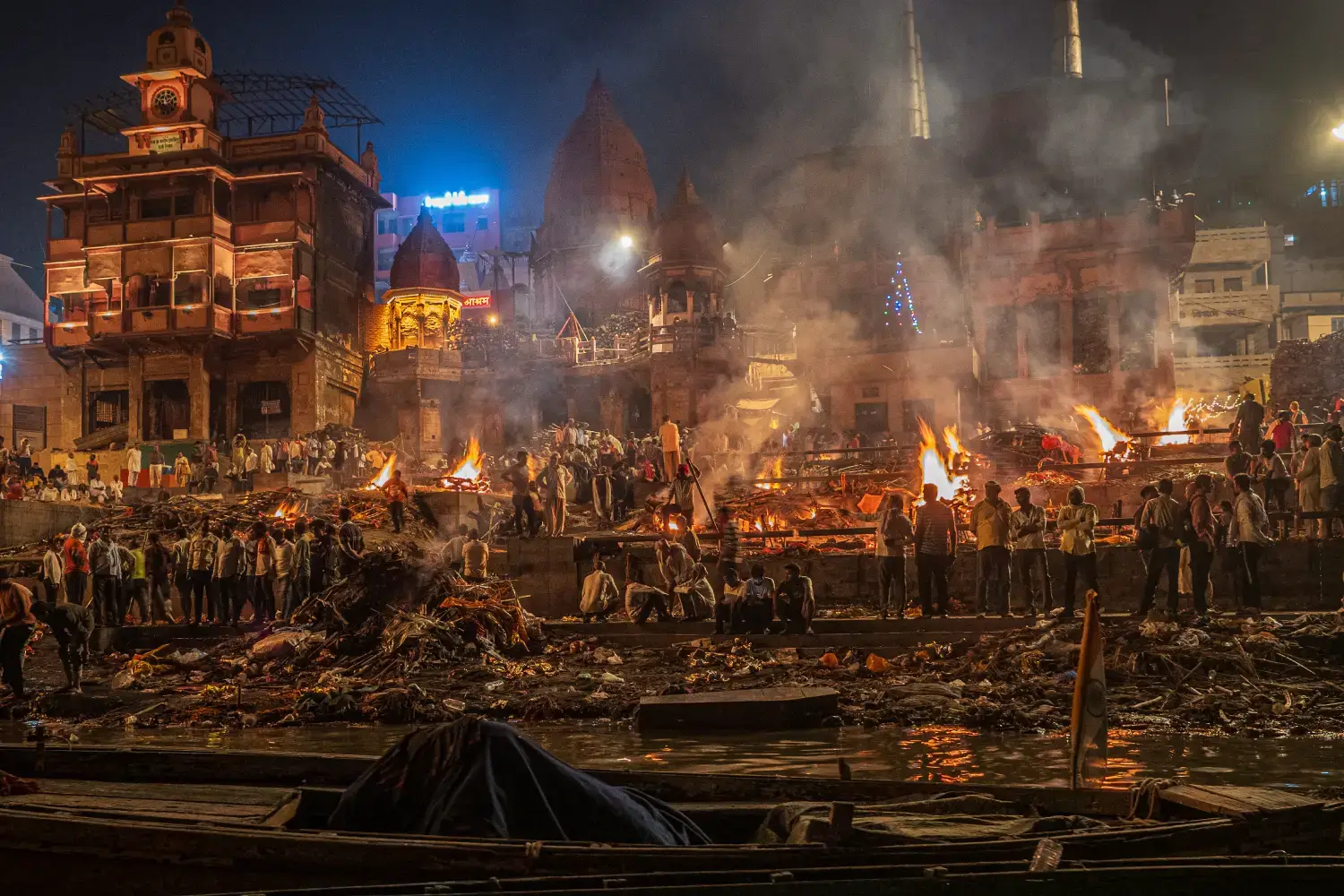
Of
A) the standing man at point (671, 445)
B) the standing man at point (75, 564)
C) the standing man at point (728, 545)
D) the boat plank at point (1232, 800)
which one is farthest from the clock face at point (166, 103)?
the boat plank at point (1232, 800)

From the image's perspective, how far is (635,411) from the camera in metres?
47.8

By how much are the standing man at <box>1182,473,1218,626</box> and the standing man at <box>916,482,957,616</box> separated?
2860 millimetres

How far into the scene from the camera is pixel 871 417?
3922 centimetres

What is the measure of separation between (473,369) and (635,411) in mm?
7813

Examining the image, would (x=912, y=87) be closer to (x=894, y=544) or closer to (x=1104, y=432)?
(x=1104, y=432)

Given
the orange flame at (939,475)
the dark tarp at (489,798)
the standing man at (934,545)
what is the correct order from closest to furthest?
the dark tarp at (489,798)
the standing man at (934,545)
the orange flame at (939,475)

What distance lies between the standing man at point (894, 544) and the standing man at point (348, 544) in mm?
8298

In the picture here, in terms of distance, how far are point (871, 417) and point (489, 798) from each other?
1403 inches

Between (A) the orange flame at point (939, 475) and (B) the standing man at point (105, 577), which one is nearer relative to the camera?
(B) the standing man at point (105, 577)

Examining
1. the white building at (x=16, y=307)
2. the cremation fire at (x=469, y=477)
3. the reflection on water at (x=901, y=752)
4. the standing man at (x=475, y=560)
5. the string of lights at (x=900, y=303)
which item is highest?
the white building at (x=16, y=307)

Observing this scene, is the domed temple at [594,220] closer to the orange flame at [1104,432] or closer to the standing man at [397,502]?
the orange flame at [1104,432]

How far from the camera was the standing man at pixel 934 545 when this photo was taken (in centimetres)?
1410

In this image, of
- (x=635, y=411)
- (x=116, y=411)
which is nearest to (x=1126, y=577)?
(x=635, y=411)

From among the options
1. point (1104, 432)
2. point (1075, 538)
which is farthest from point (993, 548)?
point (1104, 432)
